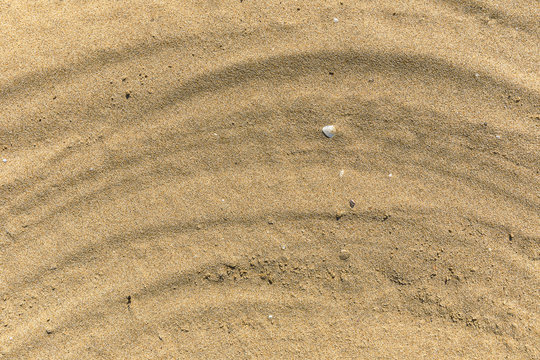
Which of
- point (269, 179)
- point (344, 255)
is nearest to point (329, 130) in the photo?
point (269, 179)

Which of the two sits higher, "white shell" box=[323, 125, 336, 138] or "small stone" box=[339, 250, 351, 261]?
"white shell" box=[323, 125, 336, 138]

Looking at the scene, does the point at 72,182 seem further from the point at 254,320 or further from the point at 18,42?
the point at 254,320

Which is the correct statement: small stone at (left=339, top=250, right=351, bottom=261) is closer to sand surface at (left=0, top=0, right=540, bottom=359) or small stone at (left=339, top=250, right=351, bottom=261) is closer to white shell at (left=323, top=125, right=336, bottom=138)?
sand surface at (left=0, top=0, right=540, bottom=359)

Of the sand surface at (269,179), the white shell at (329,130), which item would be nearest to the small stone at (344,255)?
the sand surface at (269,179)

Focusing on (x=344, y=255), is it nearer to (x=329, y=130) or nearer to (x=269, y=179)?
(x=269, y=179)

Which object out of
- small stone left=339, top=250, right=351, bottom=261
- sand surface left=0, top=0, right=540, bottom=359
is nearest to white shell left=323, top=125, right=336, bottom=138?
sand surface left=0, top=0, right=540, bottom=359
